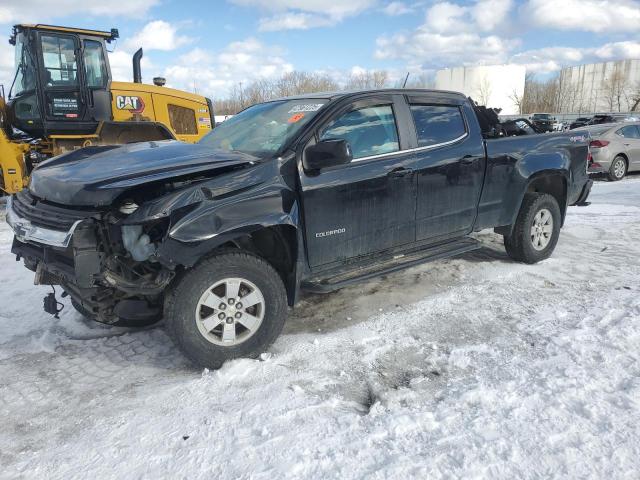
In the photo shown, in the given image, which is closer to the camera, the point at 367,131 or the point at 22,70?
the point at 367,131

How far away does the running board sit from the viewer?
3.86 metres

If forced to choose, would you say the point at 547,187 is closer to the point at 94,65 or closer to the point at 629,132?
the point at 94,65

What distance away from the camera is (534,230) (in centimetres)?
557

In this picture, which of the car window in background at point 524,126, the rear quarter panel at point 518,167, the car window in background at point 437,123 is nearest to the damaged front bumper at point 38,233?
the car window in background at point 437,123

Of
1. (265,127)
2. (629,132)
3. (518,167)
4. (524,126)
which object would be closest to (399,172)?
(265,127)

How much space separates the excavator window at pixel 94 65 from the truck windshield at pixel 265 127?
642cm

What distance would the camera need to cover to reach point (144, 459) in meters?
2.55

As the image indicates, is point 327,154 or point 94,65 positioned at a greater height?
point 94,65

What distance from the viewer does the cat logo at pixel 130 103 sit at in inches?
405

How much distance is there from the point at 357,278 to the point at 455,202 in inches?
55.4

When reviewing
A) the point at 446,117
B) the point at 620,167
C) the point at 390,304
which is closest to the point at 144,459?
the point at 390,304

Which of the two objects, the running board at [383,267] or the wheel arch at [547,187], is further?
the wheel arch at [547,187]

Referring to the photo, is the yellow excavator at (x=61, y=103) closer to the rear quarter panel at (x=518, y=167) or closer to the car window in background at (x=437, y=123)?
the car window in background at (x=437, y=123)

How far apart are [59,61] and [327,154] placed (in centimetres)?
829
